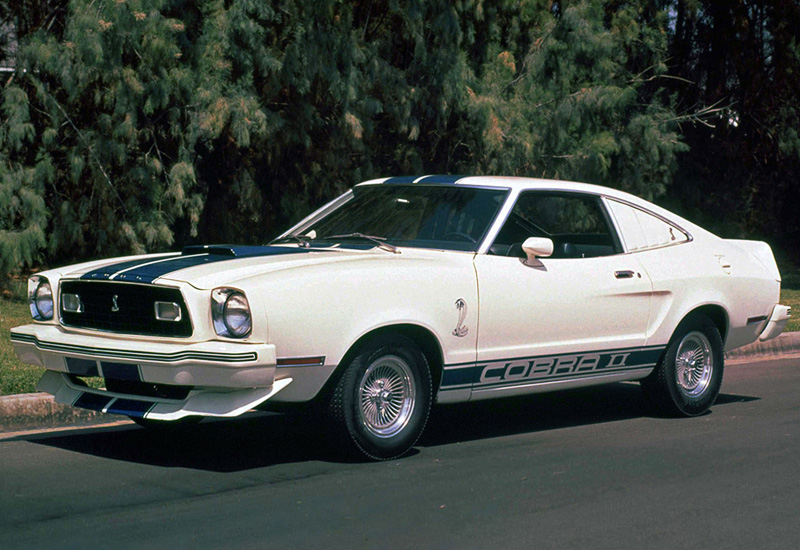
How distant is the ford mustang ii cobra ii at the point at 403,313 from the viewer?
19.7ft

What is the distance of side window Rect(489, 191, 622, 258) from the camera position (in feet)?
24.9

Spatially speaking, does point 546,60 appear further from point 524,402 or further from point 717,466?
point 717,466

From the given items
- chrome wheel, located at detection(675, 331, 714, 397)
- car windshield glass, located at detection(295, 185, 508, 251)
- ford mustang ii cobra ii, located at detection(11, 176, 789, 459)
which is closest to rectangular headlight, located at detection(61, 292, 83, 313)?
ford mustang ii cobra ii, located at detection(11, 176, 789, 459)

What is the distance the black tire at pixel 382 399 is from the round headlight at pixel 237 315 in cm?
66

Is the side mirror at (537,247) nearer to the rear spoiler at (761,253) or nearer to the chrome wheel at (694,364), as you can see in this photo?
the chrome wheel at (694,364)

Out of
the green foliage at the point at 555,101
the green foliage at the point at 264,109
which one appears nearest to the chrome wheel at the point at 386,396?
the green foliage at the point at 264,109

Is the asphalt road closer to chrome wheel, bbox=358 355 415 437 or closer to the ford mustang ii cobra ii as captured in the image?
A: chrome wheel, bbox=358 355 415 437

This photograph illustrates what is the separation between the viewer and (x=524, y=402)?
358 inches

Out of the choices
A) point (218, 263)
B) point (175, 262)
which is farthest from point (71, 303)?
point (218, 263)

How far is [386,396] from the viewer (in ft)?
21.6

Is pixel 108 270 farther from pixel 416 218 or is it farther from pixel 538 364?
pixel 538 364

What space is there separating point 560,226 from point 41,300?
4138 millimetres

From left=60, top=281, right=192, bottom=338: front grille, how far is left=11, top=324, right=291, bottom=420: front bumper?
0.07 meters

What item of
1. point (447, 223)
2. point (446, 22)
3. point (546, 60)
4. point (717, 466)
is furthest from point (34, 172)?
point (717, 466)
